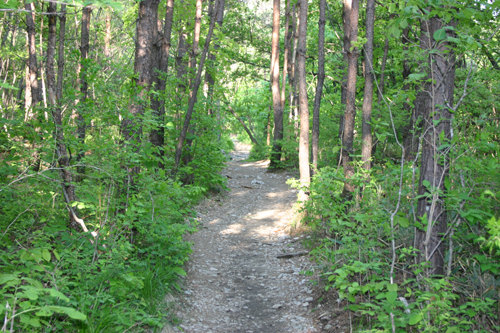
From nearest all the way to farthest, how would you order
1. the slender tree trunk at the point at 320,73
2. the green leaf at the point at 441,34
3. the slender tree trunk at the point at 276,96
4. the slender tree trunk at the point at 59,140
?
the green leaf at the point at 441,34, the slender tree trunk at the point at 59,140, the slender tree trunk at the point at 320,73, the slender tree trunk at the point at 276,96

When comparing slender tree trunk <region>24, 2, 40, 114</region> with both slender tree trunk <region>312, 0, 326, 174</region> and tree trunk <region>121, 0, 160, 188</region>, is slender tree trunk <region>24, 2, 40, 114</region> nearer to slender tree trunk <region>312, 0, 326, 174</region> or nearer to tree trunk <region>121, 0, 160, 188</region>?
tree trunk <region>121, 0, 160, 188</region>

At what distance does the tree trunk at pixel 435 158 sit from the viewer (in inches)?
140

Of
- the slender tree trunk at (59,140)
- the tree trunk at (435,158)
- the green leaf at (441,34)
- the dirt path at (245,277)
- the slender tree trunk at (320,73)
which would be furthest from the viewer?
the slender tree trunk at (320,73)

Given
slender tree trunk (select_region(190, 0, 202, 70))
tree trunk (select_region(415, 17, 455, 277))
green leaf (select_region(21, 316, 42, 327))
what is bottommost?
green leaf (select_region(21, 316, 42, 327))

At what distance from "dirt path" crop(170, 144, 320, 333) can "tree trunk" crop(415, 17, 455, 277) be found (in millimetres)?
1658

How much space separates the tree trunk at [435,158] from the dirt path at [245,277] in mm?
1658

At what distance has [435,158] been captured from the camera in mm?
3508

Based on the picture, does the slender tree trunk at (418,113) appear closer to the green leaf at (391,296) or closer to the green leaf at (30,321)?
the green leaf at (391,296)

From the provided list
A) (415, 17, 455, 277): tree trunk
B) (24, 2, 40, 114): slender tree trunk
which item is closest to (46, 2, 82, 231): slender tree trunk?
(24, 2, 40, 114): slender tree trunk

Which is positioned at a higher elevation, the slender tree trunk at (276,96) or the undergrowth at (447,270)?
the slender tree trunk at (276,96)

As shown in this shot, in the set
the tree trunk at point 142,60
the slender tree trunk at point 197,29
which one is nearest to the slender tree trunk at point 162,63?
the slender tree trunk at point 197,29

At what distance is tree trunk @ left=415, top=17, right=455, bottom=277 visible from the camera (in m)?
3.55

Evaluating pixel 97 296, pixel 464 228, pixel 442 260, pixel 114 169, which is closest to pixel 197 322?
pixel 97 296

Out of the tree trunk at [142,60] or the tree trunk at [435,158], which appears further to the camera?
the tree trunk at [142,60]
